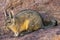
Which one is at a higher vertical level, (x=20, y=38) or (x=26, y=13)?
(x=26, y=13)

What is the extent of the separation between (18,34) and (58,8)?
306 cm

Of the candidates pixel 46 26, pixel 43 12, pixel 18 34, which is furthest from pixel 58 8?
pixel 18 34

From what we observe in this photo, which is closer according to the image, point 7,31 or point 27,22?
point 27,22

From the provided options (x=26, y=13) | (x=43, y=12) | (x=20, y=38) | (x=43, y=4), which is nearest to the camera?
(x=20, y=38)

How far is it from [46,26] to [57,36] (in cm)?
117

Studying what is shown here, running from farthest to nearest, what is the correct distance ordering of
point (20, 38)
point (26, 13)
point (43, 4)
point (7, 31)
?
point (43, 4)
point (7, 31)
point (26, 13)
point (20, 38)

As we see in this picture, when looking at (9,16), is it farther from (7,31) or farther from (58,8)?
(58,8)

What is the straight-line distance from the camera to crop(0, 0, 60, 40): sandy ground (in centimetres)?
694

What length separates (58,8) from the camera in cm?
1005

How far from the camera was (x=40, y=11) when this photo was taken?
1011cm

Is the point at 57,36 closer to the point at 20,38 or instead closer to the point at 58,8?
the point at 20,38

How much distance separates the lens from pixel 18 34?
7531 millimetres

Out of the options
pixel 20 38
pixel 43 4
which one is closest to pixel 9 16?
pixel 20 38

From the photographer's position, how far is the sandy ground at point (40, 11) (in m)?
6.94
